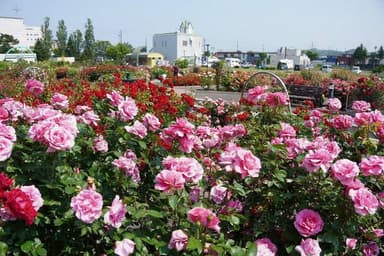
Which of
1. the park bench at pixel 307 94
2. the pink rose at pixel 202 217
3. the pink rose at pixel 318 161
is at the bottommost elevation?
the park bench at pixel 307 94

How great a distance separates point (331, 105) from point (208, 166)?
154cm

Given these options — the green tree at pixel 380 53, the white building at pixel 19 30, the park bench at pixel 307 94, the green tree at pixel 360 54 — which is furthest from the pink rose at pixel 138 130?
the white building at pixel 19 30

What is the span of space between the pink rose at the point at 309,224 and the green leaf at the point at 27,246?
108cm

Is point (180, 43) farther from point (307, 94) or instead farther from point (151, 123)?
point (151, 123)

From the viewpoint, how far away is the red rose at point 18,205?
142cm

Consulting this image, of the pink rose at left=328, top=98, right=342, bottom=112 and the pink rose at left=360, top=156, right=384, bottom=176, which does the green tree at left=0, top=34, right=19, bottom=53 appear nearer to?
the pink rose at left=328, top=98, right=342, bottom=112

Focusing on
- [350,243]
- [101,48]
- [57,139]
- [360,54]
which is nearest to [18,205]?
[57,139]

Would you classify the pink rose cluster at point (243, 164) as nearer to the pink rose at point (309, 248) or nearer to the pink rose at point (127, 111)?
the pink rose at point (309, 248)

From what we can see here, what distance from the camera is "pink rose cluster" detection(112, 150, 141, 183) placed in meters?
2.12

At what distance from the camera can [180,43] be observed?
9831cm

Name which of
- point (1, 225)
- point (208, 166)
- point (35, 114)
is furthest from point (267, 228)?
point (35, 114)

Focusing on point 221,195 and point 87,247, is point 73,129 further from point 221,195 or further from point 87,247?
point 221,195

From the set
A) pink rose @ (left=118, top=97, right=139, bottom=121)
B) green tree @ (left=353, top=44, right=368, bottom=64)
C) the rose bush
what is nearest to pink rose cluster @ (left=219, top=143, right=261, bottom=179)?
the rose bush

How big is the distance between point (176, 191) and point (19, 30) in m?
119
